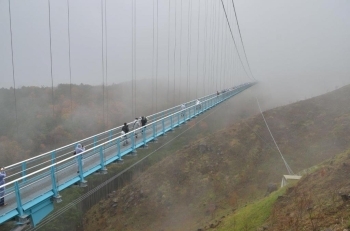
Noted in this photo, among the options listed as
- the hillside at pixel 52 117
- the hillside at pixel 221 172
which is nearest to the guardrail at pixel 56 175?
the hillside at pixel 221 172

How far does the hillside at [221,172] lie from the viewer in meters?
19.1

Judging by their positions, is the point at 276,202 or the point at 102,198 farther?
the point at 102,198

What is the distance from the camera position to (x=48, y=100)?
38.1 metres

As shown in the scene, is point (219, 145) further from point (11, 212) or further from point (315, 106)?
point (11, 212)

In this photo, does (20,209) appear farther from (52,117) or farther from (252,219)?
(52,117)

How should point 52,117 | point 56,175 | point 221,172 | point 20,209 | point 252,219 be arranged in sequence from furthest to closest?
point 52,117 < point 221,172 < point 252,219 < point 56,175 < point 20,209

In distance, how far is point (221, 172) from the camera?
72.0 ft

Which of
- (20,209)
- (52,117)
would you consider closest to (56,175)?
(20,209)

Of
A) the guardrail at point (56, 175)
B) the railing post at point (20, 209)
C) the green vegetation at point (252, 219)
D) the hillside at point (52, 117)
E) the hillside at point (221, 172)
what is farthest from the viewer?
the hillside at point (52, 117)

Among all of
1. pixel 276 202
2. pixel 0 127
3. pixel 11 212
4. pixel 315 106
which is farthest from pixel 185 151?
pixel 11 212

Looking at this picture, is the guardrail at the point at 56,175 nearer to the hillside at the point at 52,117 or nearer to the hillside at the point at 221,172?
the hillside at the point at 221,172

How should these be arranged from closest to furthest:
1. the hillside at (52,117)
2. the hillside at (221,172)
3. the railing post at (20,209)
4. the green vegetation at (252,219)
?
the railing post at (20,209) < the green vegetation at (252,219) < the hillside at (221,172) < the hillside at (52,117)

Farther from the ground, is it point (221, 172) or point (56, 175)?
point (56, 175)

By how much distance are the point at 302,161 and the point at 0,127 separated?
26.4 metres
